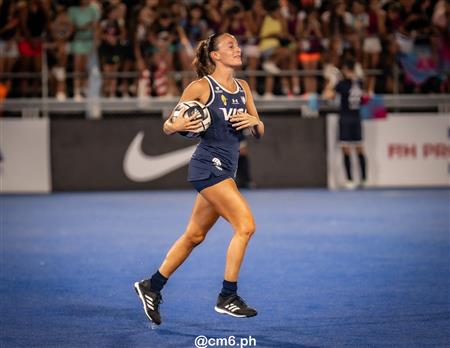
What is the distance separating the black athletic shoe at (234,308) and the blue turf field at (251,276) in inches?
4.8

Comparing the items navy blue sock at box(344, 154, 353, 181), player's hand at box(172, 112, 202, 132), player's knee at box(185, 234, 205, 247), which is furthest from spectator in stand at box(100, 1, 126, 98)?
player's hand at box(172, 112, 202, 132)

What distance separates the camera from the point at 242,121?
757 centimetres

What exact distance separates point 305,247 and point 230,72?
17.5 ft

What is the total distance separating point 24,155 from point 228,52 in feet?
49.2

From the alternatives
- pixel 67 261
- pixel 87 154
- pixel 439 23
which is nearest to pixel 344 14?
pixel 439 23

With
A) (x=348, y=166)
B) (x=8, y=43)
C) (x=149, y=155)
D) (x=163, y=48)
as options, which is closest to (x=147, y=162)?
(x=149, y=155)

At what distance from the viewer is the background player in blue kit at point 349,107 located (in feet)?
70.2

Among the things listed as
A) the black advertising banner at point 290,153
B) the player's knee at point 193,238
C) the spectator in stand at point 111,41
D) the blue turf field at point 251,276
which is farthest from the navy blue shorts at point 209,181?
the black advertising banner at point 290,153

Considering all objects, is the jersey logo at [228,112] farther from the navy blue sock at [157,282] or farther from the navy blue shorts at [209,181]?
the navy blue sock at [157,282]

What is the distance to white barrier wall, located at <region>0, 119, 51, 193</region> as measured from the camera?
71.8ft

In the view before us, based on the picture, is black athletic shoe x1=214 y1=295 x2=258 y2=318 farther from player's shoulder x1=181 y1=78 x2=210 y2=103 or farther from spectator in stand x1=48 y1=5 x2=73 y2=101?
spectator in stand x1=48 y1=5 x2=73 y2=101

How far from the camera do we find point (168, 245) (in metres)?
13.0

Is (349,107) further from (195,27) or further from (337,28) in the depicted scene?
(195,27)

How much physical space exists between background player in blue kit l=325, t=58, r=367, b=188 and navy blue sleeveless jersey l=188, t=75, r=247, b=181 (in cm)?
1395
